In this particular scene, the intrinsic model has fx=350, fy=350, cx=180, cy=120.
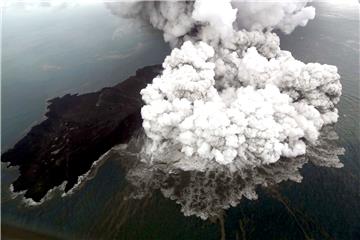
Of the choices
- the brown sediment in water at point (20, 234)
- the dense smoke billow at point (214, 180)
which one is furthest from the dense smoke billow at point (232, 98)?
the brown sediment in water at point (20, 234)

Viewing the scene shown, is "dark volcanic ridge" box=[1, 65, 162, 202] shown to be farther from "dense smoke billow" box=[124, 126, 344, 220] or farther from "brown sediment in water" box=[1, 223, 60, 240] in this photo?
"dense smoke billow" box=[124, 126, 344, 220]

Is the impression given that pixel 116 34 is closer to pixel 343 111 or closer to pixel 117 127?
pixel 117 127

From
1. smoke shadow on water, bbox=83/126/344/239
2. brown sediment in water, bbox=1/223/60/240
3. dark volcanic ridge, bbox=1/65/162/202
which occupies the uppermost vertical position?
dark volcanic ridge, bbox=1/65/162/202

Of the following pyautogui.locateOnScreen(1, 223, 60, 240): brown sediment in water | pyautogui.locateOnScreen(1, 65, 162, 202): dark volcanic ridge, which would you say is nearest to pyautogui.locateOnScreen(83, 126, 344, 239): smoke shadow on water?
pyautogui.locateOnScreen(1, 223, 60, 240): brown sediment in water

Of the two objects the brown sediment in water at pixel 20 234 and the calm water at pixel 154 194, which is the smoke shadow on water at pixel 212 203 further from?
the brown sediment in water at pixel 20 234

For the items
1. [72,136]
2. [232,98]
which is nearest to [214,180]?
[232,98]

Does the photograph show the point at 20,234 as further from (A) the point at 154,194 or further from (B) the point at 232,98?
(B) the point at 232,98
